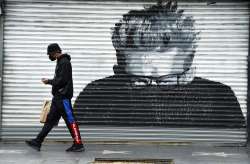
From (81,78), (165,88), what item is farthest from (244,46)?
(81,78)

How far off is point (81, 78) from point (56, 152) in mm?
1697

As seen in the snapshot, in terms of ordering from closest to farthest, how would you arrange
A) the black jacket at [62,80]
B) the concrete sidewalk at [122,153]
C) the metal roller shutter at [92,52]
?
the concrete sidewalk at [122,153] → the black jacket at [62,80] → the metal roller shutter at [92,52]

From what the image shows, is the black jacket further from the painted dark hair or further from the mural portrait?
the painted dark hair

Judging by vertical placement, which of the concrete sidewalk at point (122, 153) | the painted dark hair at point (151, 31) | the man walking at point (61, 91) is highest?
the painted dark hair at point (151, 31)

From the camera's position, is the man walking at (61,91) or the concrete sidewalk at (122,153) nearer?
the concrete sidewalk at (122,153)

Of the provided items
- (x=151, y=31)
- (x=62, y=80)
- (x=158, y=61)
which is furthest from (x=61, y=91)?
(x=151, y=31)

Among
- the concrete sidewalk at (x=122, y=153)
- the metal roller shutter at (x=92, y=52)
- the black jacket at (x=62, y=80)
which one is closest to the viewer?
the concrete sidewalk at (x=122, y=153)

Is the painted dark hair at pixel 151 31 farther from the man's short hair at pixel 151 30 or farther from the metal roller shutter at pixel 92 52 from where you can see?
the metal roller shutter at pixel 92 52

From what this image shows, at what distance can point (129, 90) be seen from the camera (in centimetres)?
1283

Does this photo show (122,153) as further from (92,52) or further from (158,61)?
(92,52)

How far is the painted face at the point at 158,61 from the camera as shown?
1273 centimetres

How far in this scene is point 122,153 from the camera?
11.7 metres

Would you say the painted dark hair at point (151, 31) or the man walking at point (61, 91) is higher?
the painted dark hair at point (151, 31)

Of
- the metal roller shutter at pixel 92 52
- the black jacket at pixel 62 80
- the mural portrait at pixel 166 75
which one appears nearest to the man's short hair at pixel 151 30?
the mural portrait at pixel 166 75
